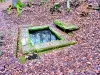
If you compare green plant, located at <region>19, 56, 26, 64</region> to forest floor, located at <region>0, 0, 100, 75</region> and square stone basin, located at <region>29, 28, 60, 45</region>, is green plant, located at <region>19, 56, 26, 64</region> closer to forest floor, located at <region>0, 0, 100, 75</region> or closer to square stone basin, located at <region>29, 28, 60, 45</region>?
forest floor, located at <region>0, 0, 100, 75</region>

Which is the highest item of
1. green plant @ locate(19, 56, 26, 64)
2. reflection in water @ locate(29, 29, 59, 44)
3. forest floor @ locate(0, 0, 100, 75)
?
forest floor @ locate(0, 0, 100, 75)

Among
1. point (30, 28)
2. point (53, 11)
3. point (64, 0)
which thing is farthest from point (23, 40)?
point (64, 0)

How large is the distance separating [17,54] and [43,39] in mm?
1882

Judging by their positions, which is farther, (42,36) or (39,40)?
(42,36)

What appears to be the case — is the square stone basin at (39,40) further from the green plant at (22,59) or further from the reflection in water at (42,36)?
the green plant at (22,59)

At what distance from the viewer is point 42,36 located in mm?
7375

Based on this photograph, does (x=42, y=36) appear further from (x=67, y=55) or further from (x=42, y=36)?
(x=67, y=55)

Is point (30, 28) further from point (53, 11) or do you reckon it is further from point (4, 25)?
point (53, 11)

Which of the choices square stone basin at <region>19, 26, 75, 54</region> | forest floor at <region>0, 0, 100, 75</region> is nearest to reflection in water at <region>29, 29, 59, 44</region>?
square stone basin at <region>19, 26, 75, 54</region>

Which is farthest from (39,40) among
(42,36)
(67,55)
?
(67,55)

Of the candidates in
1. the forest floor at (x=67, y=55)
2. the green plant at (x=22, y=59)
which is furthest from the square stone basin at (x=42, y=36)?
the green plant at (x=22, y=59)

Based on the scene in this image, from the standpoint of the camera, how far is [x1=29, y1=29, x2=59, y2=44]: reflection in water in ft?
22.8

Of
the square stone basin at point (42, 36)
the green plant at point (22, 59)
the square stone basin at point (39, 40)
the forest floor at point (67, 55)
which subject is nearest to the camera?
the forest floor at point (67, 55)

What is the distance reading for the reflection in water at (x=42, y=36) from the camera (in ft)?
22.8
